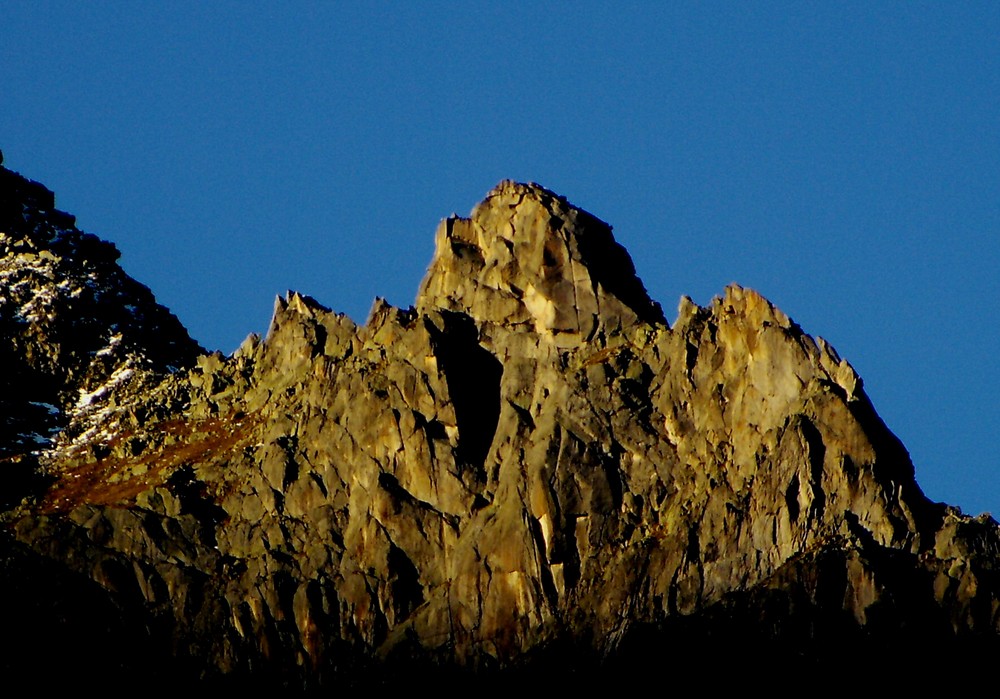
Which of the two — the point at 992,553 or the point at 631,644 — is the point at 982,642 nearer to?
the point at 992,553

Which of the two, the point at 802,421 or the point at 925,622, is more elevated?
the point at 802,421

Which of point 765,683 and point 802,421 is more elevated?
point 802,421

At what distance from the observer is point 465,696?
19688cm

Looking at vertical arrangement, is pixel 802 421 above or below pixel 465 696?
above

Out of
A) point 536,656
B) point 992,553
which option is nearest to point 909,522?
point 992,553

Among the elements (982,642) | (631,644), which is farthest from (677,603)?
(982,642)

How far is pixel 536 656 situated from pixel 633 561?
742 cm

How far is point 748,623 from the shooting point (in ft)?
631

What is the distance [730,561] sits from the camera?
19575 cm

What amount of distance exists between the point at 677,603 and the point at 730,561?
3.62 m

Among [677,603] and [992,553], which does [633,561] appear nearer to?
[677,603]

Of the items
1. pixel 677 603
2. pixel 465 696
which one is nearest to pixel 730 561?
pixel 677 603

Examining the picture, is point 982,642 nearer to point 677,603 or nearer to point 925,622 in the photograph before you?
point 925,622

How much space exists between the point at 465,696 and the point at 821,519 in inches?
841
